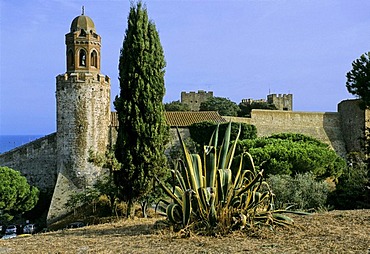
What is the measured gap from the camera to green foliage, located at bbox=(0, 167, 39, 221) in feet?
92.5

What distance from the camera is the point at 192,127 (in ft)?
119

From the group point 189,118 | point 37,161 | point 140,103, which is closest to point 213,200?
point 140,103

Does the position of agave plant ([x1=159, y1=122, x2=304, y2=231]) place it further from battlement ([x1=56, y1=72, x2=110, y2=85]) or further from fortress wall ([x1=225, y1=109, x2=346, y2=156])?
fortress wall ([x1=225, y1=109, x2=346, y2=156])

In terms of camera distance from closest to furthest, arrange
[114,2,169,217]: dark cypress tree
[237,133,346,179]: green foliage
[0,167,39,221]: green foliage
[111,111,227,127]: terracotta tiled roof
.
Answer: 1. [114,2,169,217]: dark cypress tree
2. [237,133,346,179]: green foliage
3. [0,167,39,221]: green foliage
4. [111,111,227,127]: terracotta tiled roof

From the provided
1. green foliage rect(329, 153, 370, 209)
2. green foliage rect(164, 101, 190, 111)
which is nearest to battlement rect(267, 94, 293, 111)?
green foliage rect(164, 101, 190, 111)

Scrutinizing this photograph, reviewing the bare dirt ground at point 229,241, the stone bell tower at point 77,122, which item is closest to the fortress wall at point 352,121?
the stone bell tower at point 77,122

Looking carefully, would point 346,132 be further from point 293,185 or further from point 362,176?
point 293,185

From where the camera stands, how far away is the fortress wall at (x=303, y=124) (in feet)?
135

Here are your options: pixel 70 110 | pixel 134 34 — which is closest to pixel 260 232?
pixel 134 34

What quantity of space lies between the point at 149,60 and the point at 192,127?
69.8ft

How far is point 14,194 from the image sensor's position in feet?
92.7

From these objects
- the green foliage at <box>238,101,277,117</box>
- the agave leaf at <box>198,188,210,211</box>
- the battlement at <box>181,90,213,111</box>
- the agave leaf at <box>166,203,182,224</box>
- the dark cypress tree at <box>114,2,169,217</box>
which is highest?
the battlement at <box>181,90,213,111</box>

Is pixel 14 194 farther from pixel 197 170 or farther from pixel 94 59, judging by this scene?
pixel 197 170

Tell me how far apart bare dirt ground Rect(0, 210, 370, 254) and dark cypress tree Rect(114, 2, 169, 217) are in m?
6.65
